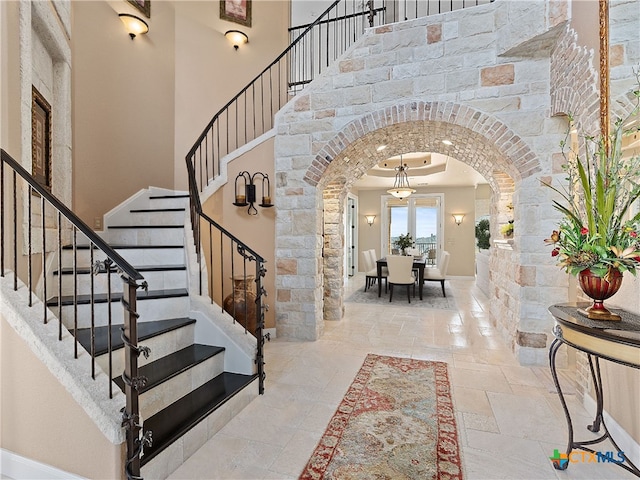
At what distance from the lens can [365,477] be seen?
1623 mm

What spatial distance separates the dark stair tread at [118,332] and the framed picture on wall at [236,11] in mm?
4717

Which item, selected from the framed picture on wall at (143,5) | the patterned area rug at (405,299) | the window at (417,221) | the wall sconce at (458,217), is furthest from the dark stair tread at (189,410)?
the wall sconce at (458,217)

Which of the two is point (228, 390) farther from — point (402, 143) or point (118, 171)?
point (402, 143)

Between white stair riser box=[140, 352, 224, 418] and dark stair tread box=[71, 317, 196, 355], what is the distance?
12.8 inches

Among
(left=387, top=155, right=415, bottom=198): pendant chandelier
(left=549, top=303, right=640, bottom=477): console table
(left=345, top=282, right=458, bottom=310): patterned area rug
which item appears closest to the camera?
(left=549, top=303, right=640, bottom=477): console table

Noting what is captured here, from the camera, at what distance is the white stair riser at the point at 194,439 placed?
5.09 ft

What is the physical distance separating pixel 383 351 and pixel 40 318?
289 centimetres

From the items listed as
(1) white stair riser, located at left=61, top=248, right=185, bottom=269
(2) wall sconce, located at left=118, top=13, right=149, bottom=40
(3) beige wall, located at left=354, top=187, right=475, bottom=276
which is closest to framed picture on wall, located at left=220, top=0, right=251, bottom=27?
(2) wall sconce, located at left=118, top=13, right=149, bottom=40

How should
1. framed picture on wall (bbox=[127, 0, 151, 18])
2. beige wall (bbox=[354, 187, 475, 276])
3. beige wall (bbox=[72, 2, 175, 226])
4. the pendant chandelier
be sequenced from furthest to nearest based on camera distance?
1. beige wall (bbox=[354, 187, 475, 276])
2. the pendant chandelier
3. framed picture on wall (bbox=[127, 0, 151, 18])
4. beige wall (bbox=[72, 2, 175, 226])

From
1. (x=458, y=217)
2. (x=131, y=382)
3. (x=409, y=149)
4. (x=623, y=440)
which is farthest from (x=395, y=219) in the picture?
(x=131, y=382)

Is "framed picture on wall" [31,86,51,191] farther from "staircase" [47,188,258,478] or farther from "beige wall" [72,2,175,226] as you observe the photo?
"staircase" [47,188,258,478]

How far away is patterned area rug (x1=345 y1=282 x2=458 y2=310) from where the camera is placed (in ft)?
18.5

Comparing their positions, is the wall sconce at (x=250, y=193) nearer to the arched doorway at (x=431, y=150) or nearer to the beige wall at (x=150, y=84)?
the arched doorway at (x=431, y=150)

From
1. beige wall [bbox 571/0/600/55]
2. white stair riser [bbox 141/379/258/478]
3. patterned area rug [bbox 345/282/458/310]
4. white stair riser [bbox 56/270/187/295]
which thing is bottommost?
patterned area rug [bbox 345/282/458/310]
